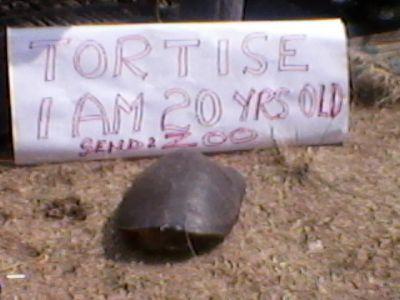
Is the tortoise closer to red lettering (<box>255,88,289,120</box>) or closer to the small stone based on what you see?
the small stone

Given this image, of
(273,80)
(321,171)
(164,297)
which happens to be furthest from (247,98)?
(164,297)

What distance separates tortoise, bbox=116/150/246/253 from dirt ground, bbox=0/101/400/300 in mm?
85

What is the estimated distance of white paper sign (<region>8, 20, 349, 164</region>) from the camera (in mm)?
4453

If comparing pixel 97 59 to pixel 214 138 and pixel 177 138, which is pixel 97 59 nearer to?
pixel 177 138

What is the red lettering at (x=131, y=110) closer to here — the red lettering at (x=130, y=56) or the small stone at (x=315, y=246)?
the red lettering at (x=130, y=56)

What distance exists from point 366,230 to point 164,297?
887mm

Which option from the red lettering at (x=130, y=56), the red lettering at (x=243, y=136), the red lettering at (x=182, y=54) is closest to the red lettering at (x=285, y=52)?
the red lettering at (x=243, y=136)

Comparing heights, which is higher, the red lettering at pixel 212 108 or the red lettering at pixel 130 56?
the red lettering at pixel 130 56

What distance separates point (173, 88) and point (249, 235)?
30.4 inches

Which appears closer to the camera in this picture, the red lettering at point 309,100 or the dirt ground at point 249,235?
the dirt ground at point 249,235

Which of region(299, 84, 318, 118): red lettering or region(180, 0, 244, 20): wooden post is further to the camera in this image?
region(180, 0, 244, 20): wooden post

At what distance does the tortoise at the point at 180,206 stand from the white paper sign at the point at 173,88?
42cm

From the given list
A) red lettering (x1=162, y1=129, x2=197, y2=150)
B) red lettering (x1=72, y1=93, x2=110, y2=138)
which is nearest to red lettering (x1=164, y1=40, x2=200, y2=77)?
red lettering (x1=162, y1=129, x2=197, y2=150)

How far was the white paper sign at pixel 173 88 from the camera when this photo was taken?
445 cm
